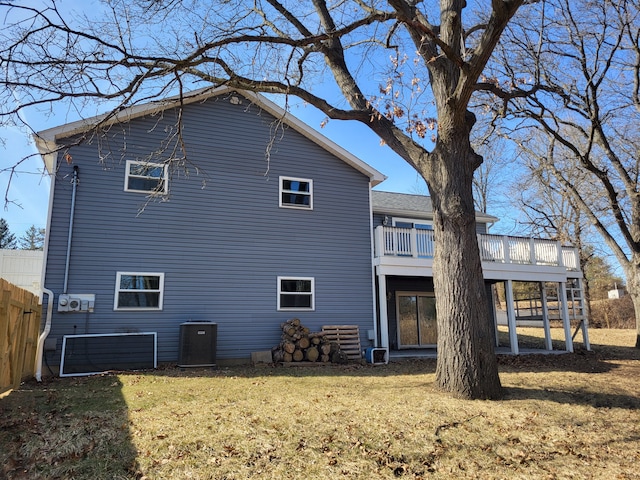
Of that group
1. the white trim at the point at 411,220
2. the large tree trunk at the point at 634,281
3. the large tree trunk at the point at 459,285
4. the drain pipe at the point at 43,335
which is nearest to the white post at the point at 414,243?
the white trim at the point at 411,220

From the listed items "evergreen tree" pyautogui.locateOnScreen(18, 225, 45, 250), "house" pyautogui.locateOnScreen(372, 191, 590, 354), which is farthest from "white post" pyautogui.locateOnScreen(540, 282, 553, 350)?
"evergreen tree" pyautogui.locateOnScreen(18, 225, 45, 250)

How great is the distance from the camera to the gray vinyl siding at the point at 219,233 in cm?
1016

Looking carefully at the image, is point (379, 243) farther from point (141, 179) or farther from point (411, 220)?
point (141, 179)

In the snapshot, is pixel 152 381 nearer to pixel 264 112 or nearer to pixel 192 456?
pixel 192 456

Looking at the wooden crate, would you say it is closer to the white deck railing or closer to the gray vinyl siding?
the gray vinyl siding

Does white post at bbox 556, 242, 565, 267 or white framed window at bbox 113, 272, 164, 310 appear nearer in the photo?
white framed window at bbox 113, 272, 164, 310

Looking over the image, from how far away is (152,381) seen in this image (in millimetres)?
8156

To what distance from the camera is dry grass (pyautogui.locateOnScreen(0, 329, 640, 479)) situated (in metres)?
3.88

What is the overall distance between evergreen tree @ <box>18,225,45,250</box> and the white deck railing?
53105 millimetres

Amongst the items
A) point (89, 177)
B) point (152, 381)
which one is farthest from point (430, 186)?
point (89, 177)

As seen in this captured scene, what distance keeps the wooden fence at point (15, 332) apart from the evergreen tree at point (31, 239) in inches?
2054

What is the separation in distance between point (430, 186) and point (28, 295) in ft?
23.6

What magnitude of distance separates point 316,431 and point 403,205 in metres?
12.6

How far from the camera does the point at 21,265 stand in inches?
667
